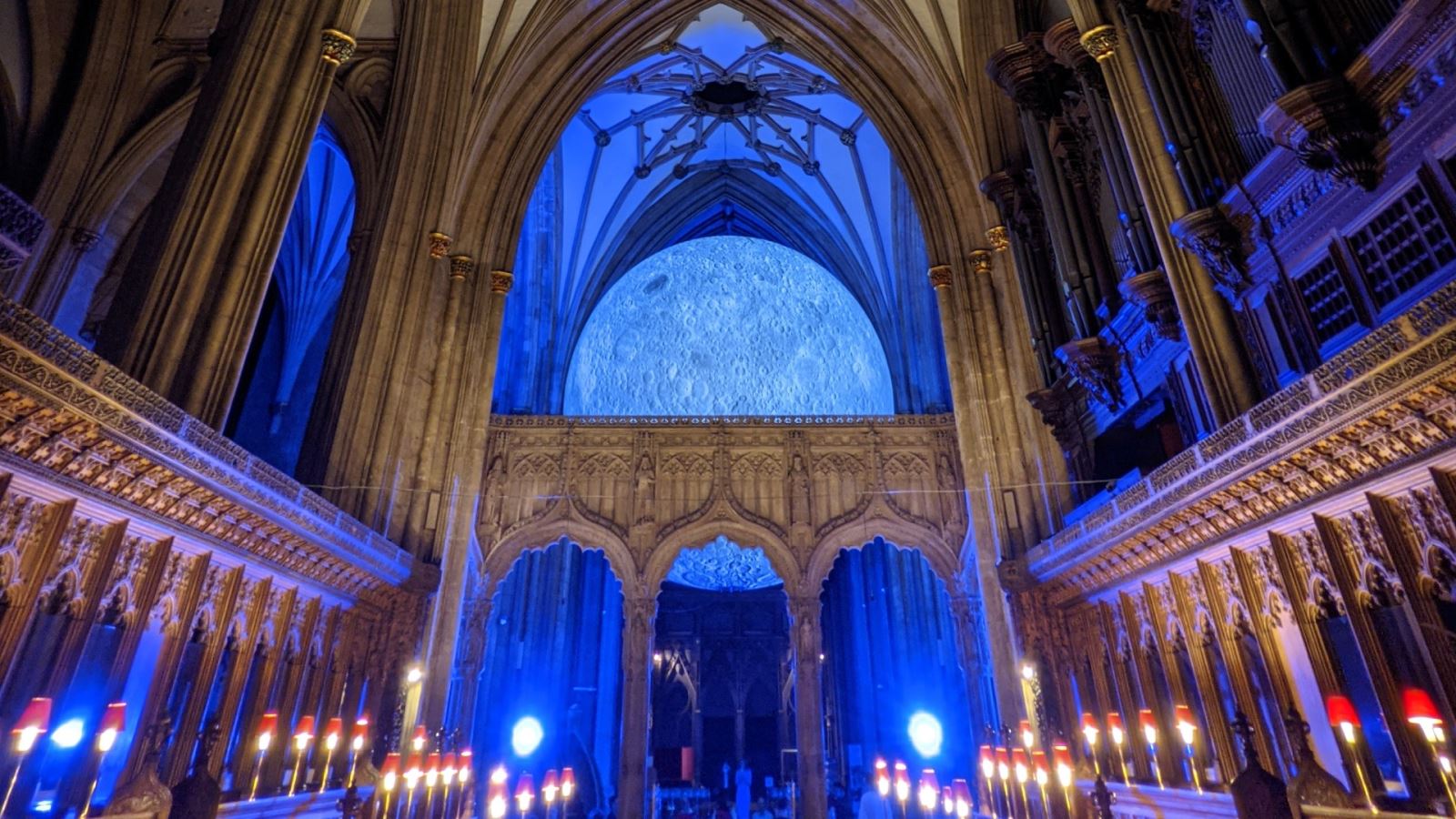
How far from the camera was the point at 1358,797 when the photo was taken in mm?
4441

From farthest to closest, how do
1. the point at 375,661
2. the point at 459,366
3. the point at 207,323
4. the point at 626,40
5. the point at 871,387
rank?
the point at 871,387
the point at 626,40
the point at 459,366
the point at 375,661
the point at 207,323

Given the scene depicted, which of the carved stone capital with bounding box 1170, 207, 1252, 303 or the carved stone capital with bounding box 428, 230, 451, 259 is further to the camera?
the carved stone capital with bounding box 428, 230, 451, 259

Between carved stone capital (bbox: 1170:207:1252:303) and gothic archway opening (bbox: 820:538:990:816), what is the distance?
7.71 m

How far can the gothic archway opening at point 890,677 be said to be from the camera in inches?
573

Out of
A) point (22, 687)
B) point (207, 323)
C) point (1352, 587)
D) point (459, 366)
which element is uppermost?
point (459, 366)

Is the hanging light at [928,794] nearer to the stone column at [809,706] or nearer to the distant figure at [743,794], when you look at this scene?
the stone column at [809,706]

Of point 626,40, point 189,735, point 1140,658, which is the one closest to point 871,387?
point 626,40

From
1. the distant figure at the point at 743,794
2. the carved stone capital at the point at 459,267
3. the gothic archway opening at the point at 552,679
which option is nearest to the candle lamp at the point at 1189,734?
the gothic archway opening at the point at 552,679

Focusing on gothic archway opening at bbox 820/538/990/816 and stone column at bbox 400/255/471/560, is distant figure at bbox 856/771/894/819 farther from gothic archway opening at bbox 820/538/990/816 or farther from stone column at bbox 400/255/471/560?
stone column at bbox 400/255/471/560

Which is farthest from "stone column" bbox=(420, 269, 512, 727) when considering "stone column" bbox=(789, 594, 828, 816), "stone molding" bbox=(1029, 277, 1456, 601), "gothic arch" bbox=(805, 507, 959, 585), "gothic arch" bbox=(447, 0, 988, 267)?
"stone molding" bbox=(1029, 277, 1456, 601)

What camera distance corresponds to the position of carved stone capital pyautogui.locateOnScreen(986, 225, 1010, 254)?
37.7 feet

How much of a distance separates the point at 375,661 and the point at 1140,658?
27.9 feet

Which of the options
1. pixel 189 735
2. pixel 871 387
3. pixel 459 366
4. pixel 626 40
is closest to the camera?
pixel 189 735

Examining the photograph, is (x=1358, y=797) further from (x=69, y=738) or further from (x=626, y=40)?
(x=626, y=40)
